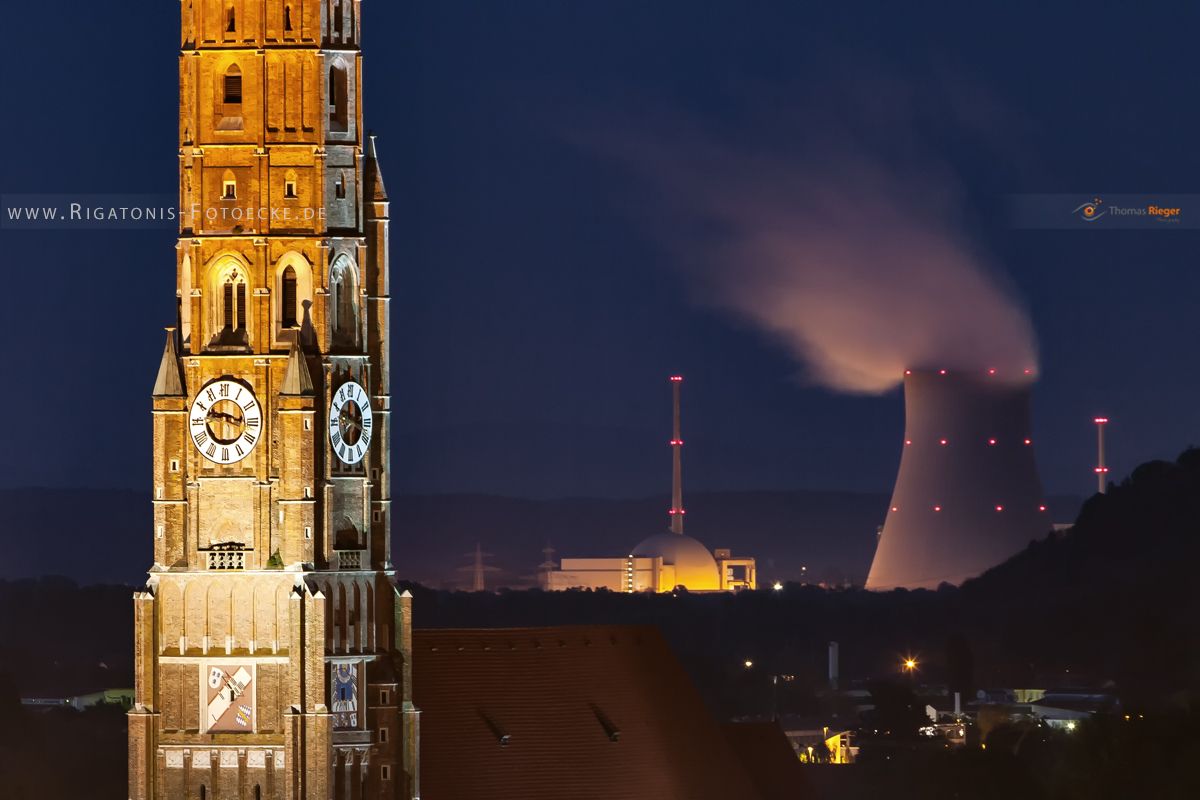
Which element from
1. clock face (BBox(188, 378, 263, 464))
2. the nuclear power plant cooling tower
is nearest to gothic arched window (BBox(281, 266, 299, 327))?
clock face (BBox(188, 378, 263, 464))

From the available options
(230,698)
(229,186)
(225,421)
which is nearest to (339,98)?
(229,186)

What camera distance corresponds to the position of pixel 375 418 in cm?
8381

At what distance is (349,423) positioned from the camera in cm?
8244

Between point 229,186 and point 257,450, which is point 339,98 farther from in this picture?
point 257,450

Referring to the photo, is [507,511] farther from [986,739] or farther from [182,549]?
[182,549]

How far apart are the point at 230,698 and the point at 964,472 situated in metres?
102

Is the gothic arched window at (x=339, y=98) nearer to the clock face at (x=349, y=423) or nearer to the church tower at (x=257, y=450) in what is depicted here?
the church tower at (x=257, y=450)

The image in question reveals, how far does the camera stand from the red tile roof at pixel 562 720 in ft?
292

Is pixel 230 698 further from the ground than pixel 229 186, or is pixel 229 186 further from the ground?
pixel 229 186

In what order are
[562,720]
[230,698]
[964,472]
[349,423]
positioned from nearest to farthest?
[230,698] < [349,423] < [562,720] < [964,472]

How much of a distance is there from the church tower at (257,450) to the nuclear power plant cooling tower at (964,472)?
99.8 metres

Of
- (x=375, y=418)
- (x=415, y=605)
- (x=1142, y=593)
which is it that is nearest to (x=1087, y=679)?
(x=1142, y=593)

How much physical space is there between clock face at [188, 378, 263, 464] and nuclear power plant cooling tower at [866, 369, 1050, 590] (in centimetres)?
10086

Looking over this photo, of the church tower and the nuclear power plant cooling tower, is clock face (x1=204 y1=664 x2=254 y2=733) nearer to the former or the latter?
the church tower
